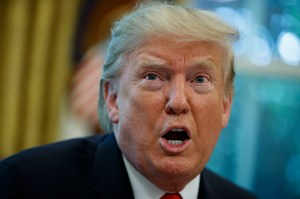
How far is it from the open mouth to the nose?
7 centimetres

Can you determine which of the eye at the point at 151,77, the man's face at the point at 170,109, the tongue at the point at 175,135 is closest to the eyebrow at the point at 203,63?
the man's face at the point at 170,109

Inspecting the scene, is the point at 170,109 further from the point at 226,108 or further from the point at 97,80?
the point at 97,80

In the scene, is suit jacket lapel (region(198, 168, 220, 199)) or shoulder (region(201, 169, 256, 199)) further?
shoulder (region(201, 169, 256, 199))

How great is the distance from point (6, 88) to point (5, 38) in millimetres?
366

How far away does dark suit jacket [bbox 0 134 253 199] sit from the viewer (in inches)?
65.0

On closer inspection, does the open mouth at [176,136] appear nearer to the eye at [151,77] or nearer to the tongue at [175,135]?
the tongue at [175,135]

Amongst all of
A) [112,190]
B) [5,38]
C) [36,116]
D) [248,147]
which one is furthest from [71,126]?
[112,190]

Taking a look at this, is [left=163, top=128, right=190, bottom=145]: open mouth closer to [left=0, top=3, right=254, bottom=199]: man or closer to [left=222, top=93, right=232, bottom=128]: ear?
[left=0, top=3, right=254, bottom=199]: man

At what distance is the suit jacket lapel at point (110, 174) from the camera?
1.73 meters

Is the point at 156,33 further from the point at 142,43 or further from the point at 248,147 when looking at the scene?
the point at 248,147

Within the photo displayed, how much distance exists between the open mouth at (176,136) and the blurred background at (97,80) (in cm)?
228

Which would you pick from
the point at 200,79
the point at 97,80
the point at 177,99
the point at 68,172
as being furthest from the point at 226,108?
the point at 97,80

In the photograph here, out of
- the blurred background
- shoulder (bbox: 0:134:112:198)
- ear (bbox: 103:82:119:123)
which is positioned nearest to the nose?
ear (bbox: 103:82:119:123)

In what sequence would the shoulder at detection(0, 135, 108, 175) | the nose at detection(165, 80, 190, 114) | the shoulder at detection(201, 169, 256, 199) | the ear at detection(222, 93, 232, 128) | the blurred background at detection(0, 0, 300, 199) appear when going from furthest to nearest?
the blurred background at detection(0, 0, 300, 199) < the shoulder at detection(201, 169, 256, 199) < the ear at detection(222, 93, 232, 128) < the shoulder at detection(0, 135, 108, 175) < the nose at detection(165, 80, 190, 114)
